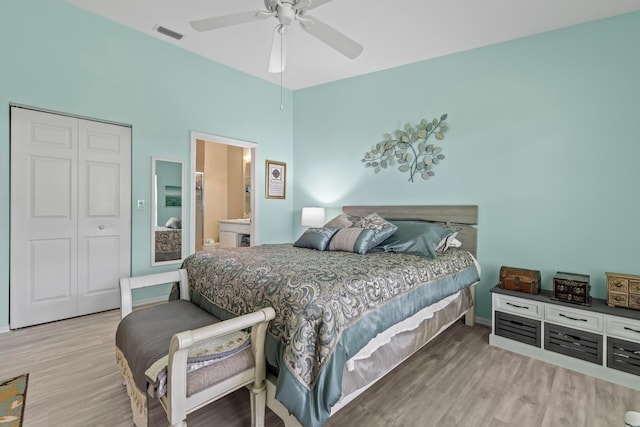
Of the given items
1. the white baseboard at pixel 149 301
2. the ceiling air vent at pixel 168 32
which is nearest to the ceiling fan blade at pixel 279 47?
the ceiling air vent at pixel 168 32

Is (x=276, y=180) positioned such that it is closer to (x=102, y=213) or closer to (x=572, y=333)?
(x=102, y=213)

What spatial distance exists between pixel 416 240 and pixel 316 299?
160 centimetres

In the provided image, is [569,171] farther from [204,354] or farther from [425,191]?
[204,354]

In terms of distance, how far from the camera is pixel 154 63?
351 cm

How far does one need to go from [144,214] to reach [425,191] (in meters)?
3.30

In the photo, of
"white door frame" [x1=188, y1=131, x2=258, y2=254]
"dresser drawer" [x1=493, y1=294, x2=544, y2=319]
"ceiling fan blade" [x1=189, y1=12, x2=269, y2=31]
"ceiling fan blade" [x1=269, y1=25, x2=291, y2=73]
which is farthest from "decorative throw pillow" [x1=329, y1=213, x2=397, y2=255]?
"white door frame" [x1=188, y1=131, x2=258, y2=254]

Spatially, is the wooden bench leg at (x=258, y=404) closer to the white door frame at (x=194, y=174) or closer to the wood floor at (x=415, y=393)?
the wood floor at (x=415, y=393)

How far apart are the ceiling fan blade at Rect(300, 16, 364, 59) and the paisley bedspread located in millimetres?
1658

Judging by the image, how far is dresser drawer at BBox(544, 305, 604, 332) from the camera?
89.0 inches

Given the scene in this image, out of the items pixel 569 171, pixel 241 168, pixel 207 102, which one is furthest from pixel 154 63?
pixel 569 171

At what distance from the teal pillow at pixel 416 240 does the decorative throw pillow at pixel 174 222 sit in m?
2.43

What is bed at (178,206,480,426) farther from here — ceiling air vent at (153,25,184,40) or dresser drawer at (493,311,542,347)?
ceiling air vent at (153,25,184,40)

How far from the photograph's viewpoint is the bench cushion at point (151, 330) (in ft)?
4.91

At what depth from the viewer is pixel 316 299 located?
1.49m
